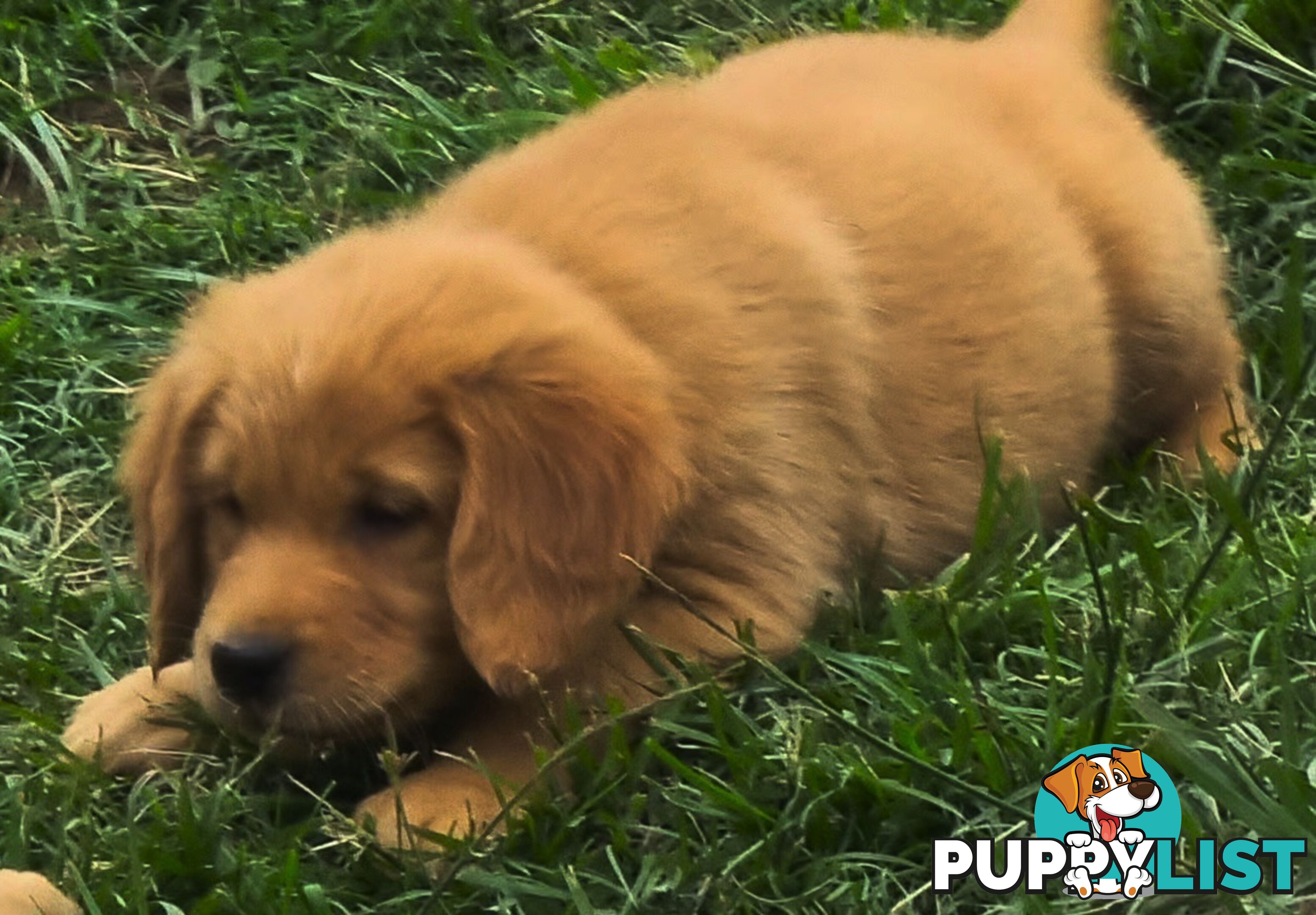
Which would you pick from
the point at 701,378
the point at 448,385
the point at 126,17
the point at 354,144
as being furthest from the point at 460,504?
the point at 126,17

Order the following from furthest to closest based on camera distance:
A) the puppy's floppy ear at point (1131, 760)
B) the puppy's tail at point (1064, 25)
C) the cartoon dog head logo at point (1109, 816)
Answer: the puppy's tail at point (1064, 25) → the puppy's floppy ear at point (1131, 760) → the cartoon dog head logo at point (1109, 816)

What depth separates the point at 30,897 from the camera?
246 cm

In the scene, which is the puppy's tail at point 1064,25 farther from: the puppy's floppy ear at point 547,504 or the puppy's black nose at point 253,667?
the puppy's black nose at point 253,667

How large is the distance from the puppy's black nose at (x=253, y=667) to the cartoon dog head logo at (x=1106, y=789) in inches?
40.5

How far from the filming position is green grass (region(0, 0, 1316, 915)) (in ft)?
8.10

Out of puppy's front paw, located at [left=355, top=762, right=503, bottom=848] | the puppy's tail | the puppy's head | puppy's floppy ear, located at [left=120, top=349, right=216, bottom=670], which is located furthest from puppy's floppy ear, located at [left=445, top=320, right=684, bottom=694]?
the puppy's tail

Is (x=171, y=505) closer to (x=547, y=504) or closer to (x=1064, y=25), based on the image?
(x=547, y=504)

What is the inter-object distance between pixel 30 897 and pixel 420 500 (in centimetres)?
73

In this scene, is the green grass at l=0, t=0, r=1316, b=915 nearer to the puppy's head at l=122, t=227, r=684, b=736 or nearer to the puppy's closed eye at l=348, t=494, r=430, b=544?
the puppy's head at l=122, t=227, r=684, b=736

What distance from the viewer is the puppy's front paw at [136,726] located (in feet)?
9.57

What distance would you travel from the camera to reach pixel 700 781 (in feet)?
8.38

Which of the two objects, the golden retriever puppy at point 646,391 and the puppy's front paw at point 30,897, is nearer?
the puppy's front paw at point 30,897

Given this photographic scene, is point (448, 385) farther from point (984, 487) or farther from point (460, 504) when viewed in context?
point (984, 487)

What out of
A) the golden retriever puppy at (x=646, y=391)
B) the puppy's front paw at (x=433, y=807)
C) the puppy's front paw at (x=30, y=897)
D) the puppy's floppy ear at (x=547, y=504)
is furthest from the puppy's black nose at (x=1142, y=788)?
the puppy's front paw at (x=30, y=897)
